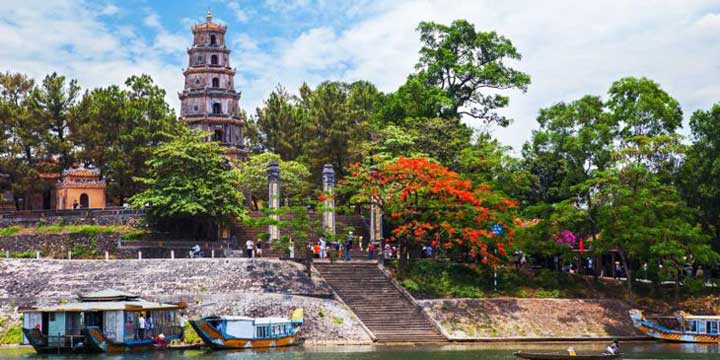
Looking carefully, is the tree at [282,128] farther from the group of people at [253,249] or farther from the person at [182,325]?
the person at [182,325]

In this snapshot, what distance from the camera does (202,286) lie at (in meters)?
43.5

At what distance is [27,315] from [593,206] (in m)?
28.6

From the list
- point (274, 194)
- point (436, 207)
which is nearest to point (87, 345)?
point (274, 194)

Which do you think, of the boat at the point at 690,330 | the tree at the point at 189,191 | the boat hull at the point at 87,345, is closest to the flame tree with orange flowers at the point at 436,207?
the tree at the point at 189,191

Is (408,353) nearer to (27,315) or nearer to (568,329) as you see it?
(568,329)

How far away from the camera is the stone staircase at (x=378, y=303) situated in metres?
42.8

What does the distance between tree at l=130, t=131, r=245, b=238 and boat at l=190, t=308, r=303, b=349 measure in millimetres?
13607

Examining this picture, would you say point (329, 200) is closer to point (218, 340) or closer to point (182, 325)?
point (182, 325)

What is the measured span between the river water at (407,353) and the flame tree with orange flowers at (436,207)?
27.3 ft

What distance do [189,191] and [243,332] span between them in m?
15.4

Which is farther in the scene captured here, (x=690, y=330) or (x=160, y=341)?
(x=690, y=330)

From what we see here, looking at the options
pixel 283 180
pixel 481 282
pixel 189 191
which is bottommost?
pixel 481 282

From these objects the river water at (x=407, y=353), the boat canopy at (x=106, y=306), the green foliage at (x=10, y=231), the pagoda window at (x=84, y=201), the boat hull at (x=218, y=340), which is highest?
the pagoda window at (x=84, y=201)

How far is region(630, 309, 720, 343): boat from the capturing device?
1719 inches
